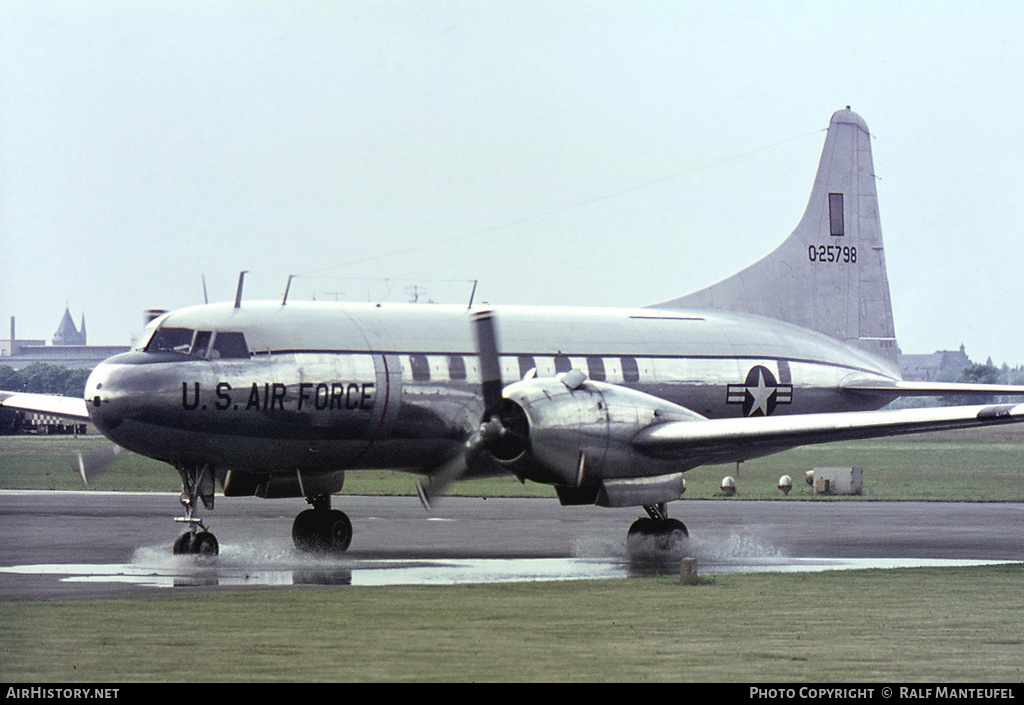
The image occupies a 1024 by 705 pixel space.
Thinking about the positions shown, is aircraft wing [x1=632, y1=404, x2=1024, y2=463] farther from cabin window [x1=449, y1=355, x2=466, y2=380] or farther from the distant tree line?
the distant tree line

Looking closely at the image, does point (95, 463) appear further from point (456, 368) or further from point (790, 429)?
point (790, 429)

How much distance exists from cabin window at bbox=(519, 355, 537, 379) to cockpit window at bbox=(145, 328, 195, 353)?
18.5 ft

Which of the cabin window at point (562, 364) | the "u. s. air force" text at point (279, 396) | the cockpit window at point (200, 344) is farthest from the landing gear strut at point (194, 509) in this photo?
the cabin window at point (562, 364)

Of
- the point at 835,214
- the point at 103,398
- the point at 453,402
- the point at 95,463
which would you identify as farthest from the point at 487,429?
the point at 835,214

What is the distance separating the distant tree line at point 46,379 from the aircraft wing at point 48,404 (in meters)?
65.5

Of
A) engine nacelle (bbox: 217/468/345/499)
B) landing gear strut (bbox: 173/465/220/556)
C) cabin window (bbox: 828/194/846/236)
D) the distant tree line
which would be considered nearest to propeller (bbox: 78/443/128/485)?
engine nacelle (bbox: 217/468/345/499)

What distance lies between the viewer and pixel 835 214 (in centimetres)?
3041

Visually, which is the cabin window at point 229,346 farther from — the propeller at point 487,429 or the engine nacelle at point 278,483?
the propeller at point 487,429

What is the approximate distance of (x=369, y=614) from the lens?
1523cm

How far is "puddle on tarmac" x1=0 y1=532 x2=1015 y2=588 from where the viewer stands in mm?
19125

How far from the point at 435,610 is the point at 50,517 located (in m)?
18.5

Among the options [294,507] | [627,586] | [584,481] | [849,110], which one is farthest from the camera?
[294,507]

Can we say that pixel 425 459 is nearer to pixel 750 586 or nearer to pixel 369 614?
pixel 750 586
